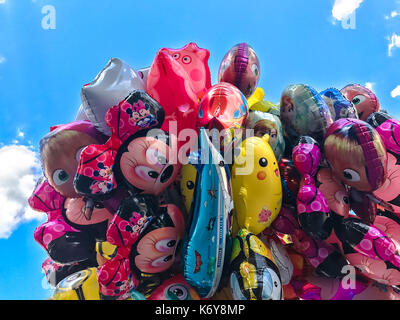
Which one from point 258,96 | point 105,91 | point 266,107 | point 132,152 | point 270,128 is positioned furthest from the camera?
point 258,96

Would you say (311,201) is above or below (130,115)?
below

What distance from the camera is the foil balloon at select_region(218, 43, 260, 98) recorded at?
257 centimetres

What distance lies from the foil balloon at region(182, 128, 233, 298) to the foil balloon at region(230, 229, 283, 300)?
0.09m

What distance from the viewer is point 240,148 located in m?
1.90

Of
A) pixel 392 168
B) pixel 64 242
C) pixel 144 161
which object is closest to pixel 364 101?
pixel 392 168

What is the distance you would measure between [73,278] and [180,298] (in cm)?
72

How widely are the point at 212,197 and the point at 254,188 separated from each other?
369mm

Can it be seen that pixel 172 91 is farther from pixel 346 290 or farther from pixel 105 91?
pixel 346 290

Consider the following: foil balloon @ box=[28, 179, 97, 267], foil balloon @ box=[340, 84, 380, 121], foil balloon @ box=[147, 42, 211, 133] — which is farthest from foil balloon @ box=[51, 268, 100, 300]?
foil balloon @ box=[340, 84, 380, 121]

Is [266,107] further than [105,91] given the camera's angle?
Yes

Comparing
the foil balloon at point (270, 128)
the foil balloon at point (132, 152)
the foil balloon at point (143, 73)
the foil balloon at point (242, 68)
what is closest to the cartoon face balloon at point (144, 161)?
the foil balloon at point (132, 152)

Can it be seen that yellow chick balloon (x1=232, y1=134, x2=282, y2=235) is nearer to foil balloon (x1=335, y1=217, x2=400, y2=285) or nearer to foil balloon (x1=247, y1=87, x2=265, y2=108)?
foil balloon (x1=335, y1=217, x2=400, y2=285)

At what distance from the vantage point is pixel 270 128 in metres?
2.17
